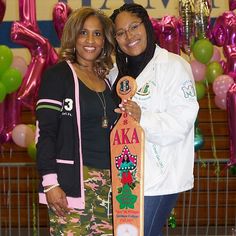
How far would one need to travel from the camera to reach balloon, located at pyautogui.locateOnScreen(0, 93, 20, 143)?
3680 millimetres

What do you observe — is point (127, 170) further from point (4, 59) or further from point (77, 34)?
point (4, 59)

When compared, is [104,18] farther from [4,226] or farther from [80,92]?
[4,226]

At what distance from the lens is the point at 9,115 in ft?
12.3

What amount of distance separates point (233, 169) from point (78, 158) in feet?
6.35

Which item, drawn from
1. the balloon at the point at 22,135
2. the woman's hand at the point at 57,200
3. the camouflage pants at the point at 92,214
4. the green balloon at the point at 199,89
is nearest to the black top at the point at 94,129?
the camouflage pants at the point at 92,214

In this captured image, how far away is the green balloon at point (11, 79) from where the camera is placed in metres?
3.48

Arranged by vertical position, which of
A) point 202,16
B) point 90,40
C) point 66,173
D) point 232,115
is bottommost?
point 66,173

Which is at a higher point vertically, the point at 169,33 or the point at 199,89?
the point at 169,33

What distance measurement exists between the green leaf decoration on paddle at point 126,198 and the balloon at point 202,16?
5.92 ft

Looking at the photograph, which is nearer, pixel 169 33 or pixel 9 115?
pixel 169 33

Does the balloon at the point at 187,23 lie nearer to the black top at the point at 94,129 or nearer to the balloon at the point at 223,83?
the balloon at the point at 223,83

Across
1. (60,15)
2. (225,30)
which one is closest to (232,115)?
(225,30)

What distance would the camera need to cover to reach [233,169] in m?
3.70

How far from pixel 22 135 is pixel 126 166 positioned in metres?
1.76
